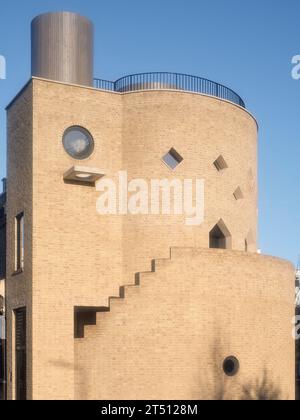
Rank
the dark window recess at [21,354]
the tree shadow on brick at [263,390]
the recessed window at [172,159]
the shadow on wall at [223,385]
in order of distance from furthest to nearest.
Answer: the recessed window at [172,159] → the tree shadow on brick at [263,390] → the dark window recess at [21,354] → the shadow on wall at [223,385]

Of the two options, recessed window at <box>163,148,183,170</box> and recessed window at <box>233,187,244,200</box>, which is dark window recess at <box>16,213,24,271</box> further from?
recessed window at <box>233,187,244,200</box>

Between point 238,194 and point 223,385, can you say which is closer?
point 223,385

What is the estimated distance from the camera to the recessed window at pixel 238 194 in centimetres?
2361

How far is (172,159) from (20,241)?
16.6ft

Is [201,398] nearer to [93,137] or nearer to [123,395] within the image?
[123,395]

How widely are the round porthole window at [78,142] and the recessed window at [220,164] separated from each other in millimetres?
3989

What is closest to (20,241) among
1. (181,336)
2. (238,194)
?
(181,336)

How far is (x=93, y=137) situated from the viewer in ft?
70.6

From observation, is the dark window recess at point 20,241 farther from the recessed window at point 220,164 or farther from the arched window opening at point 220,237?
the recessed window at point 220,164

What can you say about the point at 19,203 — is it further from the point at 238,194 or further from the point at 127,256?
the point at 238,194

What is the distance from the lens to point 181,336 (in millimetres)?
19922

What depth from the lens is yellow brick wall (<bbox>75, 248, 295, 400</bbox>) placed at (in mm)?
19625

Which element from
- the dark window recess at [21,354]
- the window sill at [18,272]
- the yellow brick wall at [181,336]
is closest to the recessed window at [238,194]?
the yellow brick wall at [181,336]
